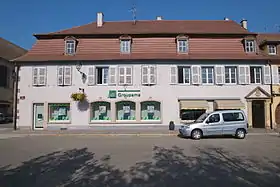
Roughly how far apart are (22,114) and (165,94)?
1322 centimetres

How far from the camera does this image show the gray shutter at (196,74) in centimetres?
2269

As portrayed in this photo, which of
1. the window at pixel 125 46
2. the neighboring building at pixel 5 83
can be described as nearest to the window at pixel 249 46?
the window at pixel 125 46

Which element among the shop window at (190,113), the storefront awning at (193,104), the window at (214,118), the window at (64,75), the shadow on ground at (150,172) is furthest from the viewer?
the window at (64,75)

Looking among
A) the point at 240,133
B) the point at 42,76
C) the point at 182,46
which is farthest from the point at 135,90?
the point at 240,133

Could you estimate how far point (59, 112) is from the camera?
23172mm

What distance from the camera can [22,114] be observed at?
Answer: 22.9 m

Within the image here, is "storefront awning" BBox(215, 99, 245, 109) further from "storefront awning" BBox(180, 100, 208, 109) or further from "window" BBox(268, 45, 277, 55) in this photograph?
"window" BBox(268, 45, 277, 55)

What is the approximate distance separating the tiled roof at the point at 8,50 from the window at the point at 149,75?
25899 mm

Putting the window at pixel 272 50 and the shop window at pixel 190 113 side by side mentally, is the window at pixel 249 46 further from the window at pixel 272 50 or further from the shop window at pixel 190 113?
the shop window at pixel 190 113

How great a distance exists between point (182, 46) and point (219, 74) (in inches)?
170

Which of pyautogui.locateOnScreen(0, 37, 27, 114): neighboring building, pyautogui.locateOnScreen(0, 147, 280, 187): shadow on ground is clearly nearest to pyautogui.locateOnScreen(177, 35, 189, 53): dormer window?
pyautogui.locateOnScreen(0, 147, 280, 187): shadow on ground

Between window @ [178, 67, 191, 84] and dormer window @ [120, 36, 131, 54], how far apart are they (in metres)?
5.19

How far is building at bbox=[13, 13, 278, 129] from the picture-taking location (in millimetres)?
22594

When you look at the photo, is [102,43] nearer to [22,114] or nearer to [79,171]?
[22,114]
